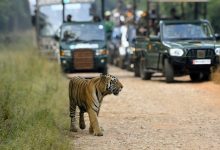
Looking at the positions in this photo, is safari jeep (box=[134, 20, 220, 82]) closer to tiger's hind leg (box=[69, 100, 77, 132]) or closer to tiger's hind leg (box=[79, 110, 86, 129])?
tiger's hind leg (box=[79, 110, 86, 129])

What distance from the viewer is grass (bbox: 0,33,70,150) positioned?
34.5ft

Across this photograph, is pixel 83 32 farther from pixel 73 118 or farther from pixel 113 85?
pixel 113 85

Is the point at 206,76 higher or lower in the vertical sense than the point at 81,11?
lower

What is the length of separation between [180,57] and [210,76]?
1475mm

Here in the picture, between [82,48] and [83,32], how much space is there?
65cm

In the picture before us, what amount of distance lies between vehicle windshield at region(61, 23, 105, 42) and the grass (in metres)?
2.89

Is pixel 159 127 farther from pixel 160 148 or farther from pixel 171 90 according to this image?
pixel 171 90

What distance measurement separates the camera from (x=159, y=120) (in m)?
14.4

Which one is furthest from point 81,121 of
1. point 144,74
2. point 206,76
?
point 144,74

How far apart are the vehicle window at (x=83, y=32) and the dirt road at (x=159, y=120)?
5.90 metres

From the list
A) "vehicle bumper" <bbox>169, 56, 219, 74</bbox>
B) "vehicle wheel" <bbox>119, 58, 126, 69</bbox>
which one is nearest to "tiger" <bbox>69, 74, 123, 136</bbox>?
"vehicle bumper" <bbox>169, 56, 219, 74</bbox>

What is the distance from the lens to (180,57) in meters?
23.0

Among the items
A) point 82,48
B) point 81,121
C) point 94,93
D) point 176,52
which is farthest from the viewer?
point 82,48

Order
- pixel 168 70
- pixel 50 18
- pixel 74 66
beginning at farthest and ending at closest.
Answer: pixel 50 18
pixel 74 66
pixel 168 70
